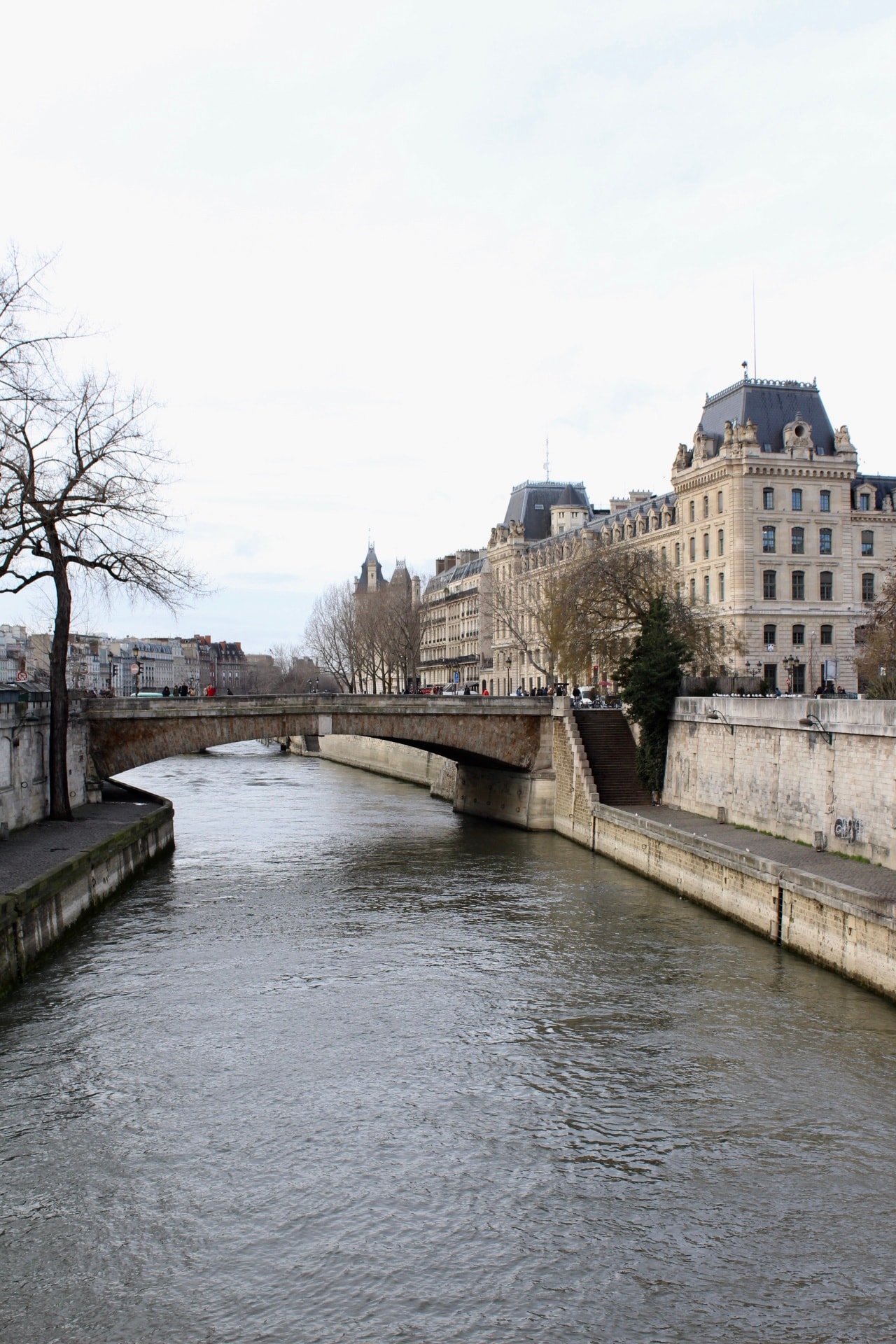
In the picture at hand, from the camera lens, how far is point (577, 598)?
1901 inches

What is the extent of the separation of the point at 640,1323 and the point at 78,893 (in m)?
17.3

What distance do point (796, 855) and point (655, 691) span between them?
14.9 metres

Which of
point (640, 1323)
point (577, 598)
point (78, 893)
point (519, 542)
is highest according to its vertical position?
point (519, 542)

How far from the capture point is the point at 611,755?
43219 millimetres

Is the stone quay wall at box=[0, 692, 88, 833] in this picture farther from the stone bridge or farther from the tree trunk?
the stone bridge

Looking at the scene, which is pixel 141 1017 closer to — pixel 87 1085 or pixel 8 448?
pixel 87 1085

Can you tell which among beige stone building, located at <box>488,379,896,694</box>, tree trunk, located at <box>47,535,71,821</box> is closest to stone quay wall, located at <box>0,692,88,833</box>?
tree trunk, located at <box>47,535,71,821</box>

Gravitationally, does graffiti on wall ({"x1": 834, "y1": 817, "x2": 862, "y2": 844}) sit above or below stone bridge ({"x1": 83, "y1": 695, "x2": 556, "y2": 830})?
below

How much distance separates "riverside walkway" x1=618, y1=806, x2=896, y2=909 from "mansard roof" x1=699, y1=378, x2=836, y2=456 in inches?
Answer: 1199

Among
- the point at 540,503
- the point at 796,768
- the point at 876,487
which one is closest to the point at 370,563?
the point at 540,503

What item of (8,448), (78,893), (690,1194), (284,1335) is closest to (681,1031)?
(690,1194)

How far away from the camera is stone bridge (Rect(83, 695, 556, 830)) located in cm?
3981

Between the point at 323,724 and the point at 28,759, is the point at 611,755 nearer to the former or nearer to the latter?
the point at 323,724

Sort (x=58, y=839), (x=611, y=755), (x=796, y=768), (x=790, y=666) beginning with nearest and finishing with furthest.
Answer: (x=58, y=839), (x=796, y=768), (x=611, y=755), (x=790, y=666)
